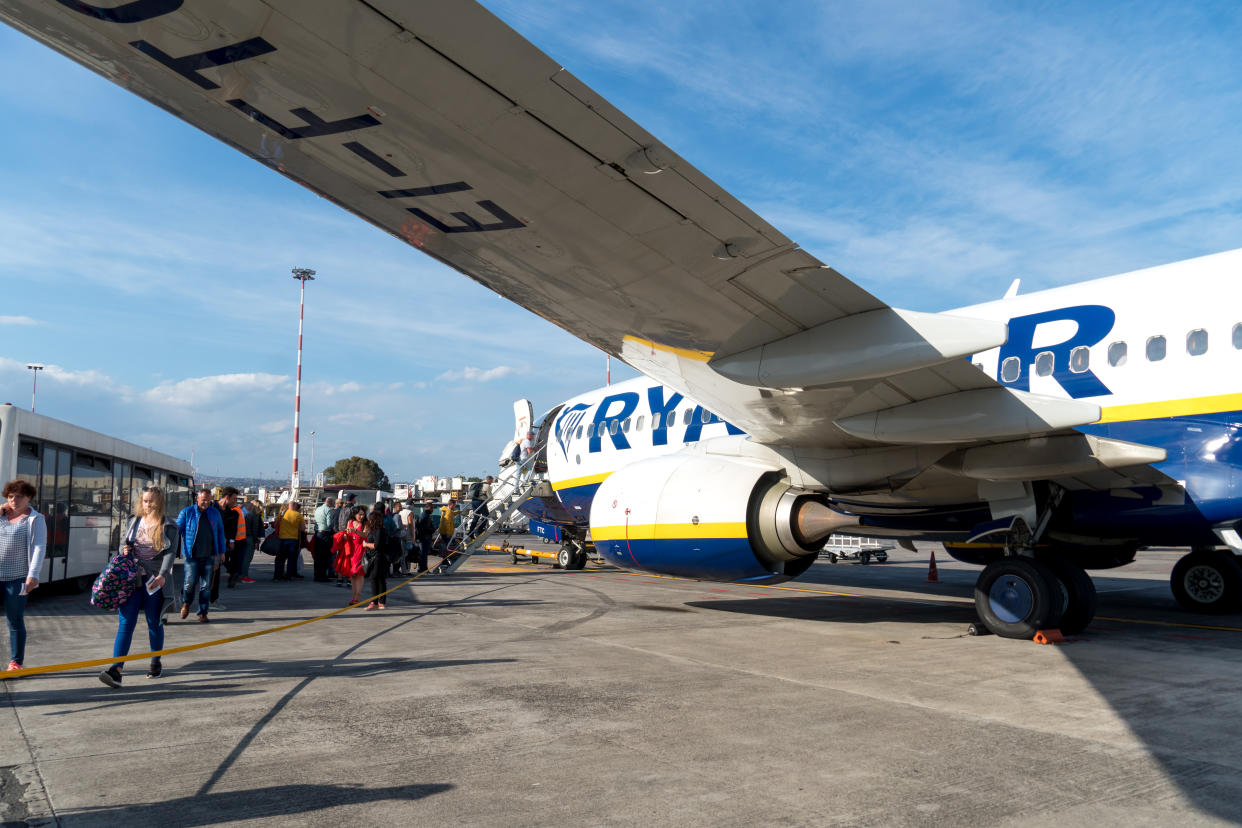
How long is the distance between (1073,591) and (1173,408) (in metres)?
2.09

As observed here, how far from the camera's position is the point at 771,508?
980 centimetres

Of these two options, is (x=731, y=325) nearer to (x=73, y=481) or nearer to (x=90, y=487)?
(x=73, y=481)

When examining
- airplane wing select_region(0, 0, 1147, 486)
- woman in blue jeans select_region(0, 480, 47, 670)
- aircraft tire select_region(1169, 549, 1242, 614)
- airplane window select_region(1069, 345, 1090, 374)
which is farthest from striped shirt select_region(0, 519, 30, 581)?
aircraft tire select_region(1169, 549, 1242, 614)

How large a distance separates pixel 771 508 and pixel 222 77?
7122 mm

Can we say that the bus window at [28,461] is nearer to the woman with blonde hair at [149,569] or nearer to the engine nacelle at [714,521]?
the woman with blonde hair at [149,569]

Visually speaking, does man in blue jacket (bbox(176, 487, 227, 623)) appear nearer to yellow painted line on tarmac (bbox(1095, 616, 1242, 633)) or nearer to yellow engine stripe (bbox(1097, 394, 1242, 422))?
yellow engine stripe (bbox(1097, 394, 1242, 422))

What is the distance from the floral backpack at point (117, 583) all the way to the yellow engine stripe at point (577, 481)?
9.14 metres

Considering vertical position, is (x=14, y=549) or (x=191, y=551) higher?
(x=14, y=549)

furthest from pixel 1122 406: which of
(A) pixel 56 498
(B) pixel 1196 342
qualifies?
(A) pixel 56 498

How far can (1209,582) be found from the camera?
38.8ft

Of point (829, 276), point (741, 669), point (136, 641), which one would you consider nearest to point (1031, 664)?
point (741, 669)

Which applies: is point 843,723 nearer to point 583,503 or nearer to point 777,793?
point 777,793

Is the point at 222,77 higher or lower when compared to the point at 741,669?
higher

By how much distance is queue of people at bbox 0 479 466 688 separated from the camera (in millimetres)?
6473
